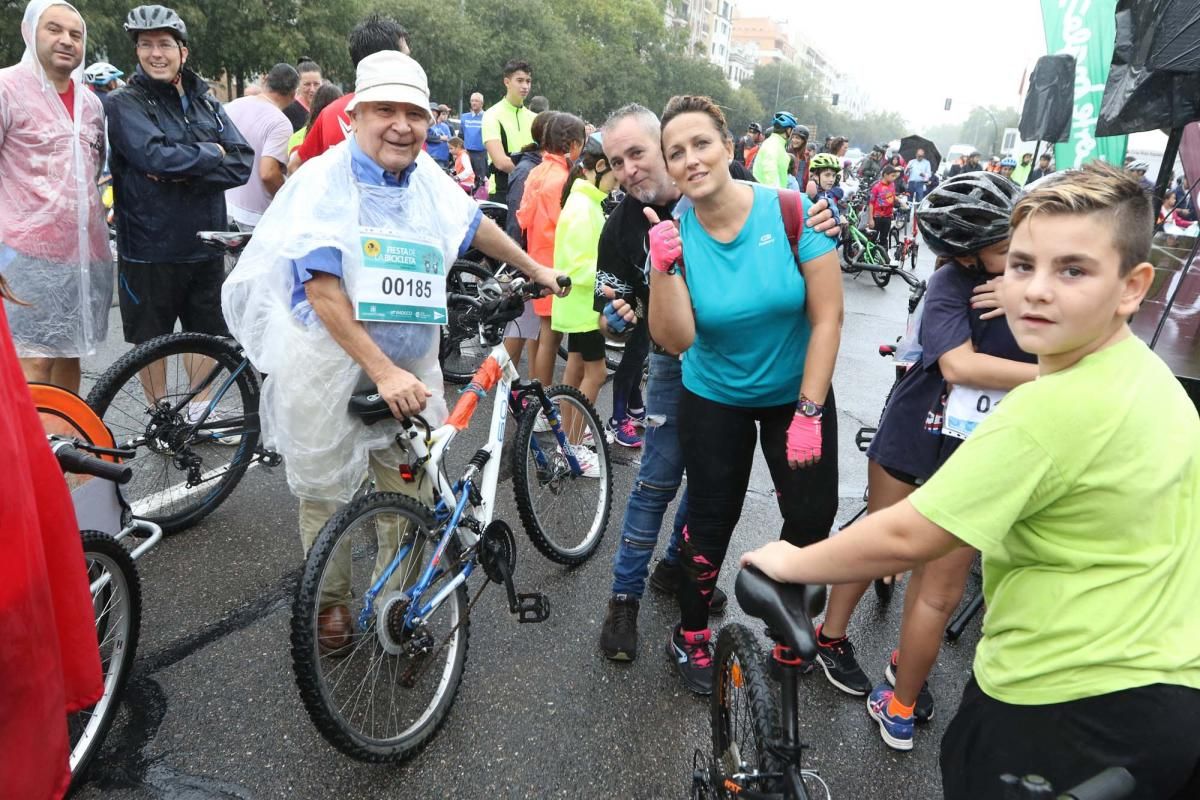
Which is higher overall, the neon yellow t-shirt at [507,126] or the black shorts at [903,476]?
the neon yellow t-shirt at [507,126]

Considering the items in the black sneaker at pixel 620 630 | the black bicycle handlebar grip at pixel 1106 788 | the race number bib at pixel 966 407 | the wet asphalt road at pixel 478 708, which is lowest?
the wet asphalt road at pixel 478 708

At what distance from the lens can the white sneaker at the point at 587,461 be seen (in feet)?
12.5

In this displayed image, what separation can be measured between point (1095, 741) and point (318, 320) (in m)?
2.25

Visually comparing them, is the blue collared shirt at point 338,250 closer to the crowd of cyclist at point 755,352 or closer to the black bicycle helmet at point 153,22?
the crowd of cyclist at point 755,352

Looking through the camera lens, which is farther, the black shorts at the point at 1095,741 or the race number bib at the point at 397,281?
the race number bib at the point at 397,281

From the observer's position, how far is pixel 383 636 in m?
2.38

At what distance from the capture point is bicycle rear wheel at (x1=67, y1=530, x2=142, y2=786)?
224cm

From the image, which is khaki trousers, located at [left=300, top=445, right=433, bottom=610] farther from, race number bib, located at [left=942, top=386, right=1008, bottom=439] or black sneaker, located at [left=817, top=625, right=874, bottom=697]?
race number bib, located at [left=942, top=386, right=1008, bottom=439]

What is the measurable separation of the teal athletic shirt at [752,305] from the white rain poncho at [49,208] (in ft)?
9.71

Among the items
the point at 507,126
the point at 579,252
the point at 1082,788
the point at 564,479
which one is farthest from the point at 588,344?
the point at 507,126

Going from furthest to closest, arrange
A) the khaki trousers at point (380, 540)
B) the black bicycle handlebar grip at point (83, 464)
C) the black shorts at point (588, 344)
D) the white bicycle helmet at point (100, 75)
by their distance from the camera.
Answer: the white bicycle helmet at point (100, 75), the black shorts at point (588, 344), the khaki trousers at point (380, 540), the black bicycle handlebar grip at point (83, 464)

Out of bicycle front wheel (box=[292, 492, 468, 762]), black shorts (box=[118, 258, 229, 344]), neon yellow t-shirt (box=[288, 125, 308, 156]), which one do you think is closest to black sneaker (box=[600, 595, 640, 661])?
bicycle front wheel (box=[292, 492, 468, 762])

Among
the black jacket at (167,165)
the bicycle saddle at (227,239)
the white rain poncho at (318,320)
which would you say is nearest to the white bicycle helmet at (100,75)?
the black jacket at (167,165)

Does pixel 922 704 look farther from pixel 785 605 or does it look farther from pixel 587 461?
pixel 587 461
